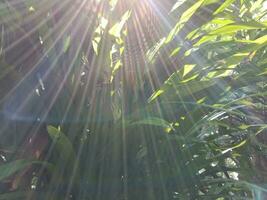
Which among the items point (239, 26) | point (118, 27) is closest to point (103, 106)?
point (118, 27)

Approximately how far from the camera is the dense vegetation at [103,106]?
33.6 inches

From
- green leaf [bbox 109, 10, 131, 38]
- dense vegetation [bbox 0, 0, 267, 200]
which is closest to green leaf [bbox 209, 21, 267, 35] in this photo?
dense vegetation [bbox 0, 0, 267, 200]

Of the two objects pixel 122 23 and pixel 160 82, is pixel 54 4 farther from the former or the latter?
pixel 160 82

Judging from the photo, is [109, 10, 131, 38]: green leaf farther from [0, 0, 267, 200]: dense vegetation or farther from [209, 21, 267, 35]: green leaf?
[209, 21, 267, 35]: green leaf

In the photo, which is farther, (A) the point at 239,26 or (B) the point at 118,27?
(B) the point at 118,27

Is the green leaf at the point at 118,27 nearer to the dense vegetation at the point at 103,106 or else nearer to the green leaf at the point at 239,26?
the dense vegetation at the point at 103,106

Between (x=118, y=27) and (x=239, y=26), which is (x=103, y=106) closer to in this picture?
(x=118, y=27)

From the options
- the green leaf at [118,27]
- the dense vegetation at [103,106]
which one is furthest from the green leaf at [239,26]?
the green leaf at [118,27]

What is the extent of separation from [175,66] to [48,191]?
387 millimetres

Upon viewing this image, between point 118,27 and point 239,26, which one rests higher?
point 118,27

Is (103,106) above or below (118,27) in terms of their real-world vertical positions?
below

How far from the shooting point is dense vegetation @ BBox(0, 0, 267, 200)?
853 millimetres

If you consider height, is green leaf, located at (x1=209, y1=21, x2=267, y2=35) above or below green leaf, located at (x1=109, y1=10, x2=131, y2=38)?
below

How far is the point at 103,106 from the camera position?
0.88m
